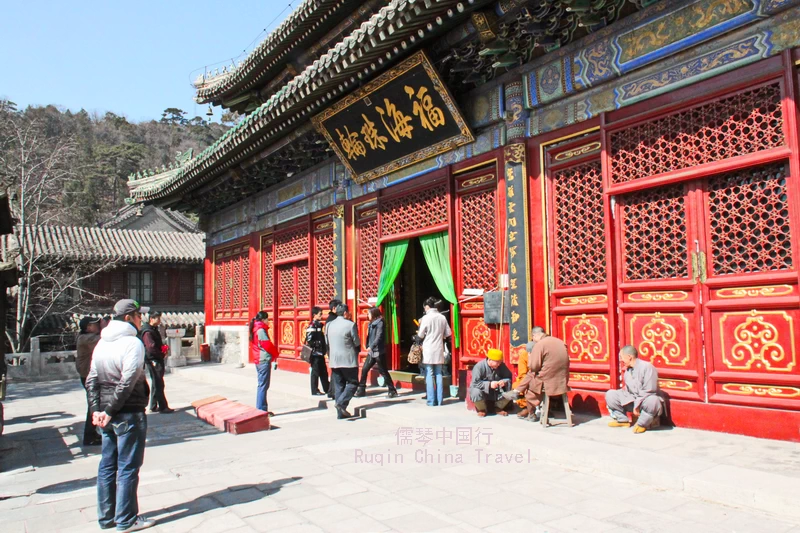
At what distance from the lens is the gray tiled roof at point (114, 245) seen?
2135 cm

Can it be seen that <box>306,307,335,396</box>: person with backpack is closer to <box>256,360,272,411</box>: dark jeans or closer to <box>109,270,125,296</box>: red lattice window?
<box>256,360,272,411</box>: dark jeans

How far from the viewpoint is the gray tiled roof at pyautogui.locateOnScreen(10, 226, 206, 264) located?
70.0 ft

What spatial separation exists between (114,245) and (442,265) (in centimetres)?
1808

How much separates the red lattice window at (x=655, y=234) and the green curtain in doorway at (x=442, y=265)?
2.72m

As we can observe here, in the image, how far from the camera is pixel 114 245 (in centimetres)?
2334

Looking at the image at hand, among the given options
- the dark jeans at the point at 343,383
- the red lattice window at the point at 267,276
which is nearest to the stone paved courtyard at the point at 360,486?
the dark jeans at the point at 343,383

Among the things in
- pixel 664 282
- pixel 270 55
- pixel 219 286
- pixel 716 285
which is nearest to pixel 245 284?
pixel 219 286

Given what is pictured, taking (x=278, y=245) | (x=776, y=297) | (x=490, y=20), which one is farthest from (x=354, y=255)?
(x=776, y=297)

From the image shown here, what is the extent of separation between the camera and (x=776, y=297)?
557cm

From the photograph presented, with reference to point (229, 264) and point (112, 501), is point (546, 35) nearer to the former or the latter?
point (112, 501)

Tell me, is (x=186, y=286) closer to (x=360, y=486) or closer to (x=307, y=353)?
(x=307, y=353)

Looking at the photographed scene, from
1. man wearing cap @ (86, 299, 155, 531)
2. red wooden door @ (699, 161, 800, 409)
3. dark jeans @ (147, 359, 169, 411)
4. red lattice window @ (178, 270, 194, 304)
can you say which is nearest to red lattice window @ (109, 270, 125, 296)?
red lattice window @ (178, 270, 194, 304)

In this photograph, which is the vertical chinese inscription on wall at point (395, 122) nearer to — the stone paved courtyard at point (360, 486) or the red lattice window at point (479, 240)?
the red lattice window at point (479, 240)

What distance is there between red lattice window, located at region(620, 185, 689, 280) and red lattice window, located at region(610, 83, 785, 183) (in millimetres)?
271
